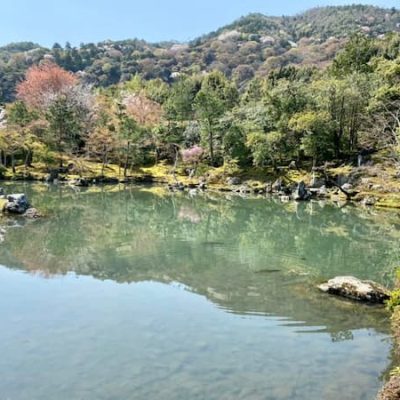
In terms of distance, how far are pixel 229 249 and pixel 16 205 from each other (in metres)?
15.6

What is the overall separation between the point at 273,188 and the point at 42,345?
3974cm

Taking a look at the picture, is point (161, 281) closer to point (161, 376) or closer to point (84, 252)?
point (84, 252)

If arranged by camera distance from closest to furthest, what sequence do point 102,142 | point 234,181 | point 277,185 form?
point 277,185
point 234,181
point 102,142

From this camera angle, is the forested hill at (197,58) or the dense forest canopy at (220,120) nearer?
the dense forest canopy at (220,120)

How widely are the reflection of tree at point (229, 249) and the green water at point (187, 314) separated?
0.09 meters

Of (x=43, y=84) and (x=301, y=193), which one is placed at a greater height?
(x=43, y=84)

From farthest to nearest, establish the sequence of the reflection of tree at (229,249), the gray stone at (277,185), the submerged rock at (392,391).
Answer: the gray stone at (277,185)
the reflection of tree at (229,249)
the submerged rock at (392,391)

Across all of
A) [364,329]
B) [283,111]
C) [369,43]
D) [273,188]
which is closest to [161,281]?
[364,329]

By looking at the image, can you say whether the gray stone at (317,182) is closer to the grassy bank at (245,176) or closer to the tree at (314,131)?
the grassy bank at (245,176)

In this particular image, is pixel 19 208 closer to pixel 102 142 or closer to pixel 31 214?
pixel 31 214

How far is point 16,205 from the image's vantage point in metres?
31.3

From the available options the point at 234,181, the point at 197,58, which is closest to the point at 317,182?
the point at 234,181

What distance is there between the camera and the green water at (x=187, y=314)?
33.4 ft

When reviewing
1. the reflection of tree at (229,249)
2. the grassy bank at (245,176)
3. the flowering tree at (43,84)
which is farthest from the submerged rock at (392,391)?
the flowering tree at (43,84)
